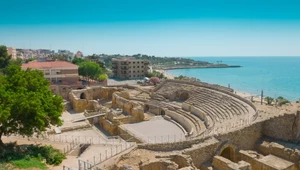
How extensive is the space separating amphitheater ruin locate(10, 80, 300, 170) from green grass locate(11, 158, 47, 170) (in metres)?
1.51

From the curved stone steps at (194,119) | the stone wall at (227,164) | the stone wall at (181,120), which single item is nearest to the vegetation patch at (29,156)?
the stone wall at (227,164)

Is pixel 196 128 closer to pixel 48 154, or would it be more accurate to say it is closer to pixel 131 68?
pixel 48 154

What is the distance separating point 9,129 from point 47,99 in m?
2.98

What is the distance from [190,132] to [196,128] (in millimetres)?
1544

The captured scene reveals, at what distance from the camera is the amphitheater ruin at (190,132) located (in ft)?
57.9

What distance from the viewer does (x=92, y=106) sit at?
39.8 m

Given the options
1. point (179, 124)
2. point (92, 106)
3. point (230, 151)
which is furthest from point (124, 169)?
point (92, 106)

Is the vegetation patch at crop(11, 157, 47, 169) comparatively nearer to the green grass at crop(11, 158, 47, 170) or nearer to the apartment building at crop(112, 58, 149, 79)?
the green grass at crop(11, 158, 47, 170)

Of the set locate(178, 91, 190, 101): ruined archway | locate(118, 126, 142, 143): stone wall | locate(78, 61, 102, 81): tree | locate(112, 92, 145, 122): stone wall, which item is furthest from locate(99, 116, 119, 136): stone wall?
locate(78, 61, 102, 81): tree

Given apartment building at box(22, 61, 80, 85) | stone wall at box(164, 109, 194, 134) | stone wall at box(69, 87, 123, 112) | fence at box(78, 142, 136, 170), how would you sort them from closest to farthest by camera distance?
fence at box(78, 142, 136, 170) < stone wall at box(164, 109, 194, 134) < stone wall at box(69, 87, 123, 112) < apartment building at box(22, 61, 80, 85)

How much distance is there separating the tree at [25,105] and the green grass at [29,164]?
187cm

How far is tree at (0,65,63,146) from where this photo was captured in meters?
15.7

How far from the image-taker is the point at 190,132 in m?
27.8

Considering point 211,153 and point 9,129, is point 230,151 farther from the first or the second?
point 9,129
